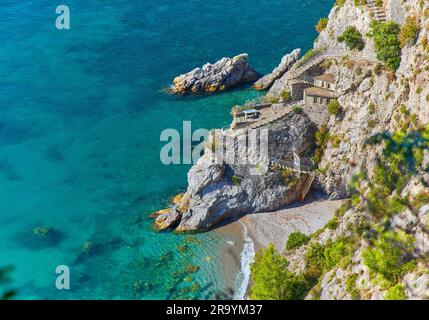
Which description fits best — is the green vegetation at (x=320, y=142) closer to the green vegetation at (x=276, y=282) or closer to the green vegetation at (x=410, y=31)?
the green vegetation at (x=410, y=31)

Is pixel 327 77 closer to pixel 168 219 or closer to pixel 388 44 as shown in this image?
pixel 388 44

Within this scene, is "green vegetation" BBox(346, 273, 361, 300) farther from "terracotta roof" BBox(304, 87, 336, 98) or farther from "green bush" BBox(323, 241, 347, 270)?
"terracotta roof" BBox(304, 87, 336, 98)

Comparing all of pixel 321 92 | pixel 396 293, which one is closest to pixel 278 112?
pixel 321 92

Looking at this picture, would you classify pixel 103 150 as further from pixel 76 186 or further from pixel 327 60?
pixel 327 60

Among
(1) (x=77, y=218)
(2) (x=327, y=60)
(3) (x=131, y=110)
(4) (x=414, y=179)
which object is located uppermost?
(2) (x=327, y=60)

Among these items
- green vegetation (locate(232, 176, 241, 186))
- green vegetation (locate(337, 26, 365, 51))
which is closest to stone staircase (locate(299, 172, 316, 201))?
green vegetation (locate(232, 176, 241, 186))

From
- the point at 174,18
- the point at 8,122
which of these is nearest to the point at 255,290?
the point at 8,122

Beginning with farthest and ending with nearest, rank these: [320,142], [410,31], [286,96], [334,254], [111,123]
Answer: [111,123], [286,96], [320,142], [410,31], [334,254]
